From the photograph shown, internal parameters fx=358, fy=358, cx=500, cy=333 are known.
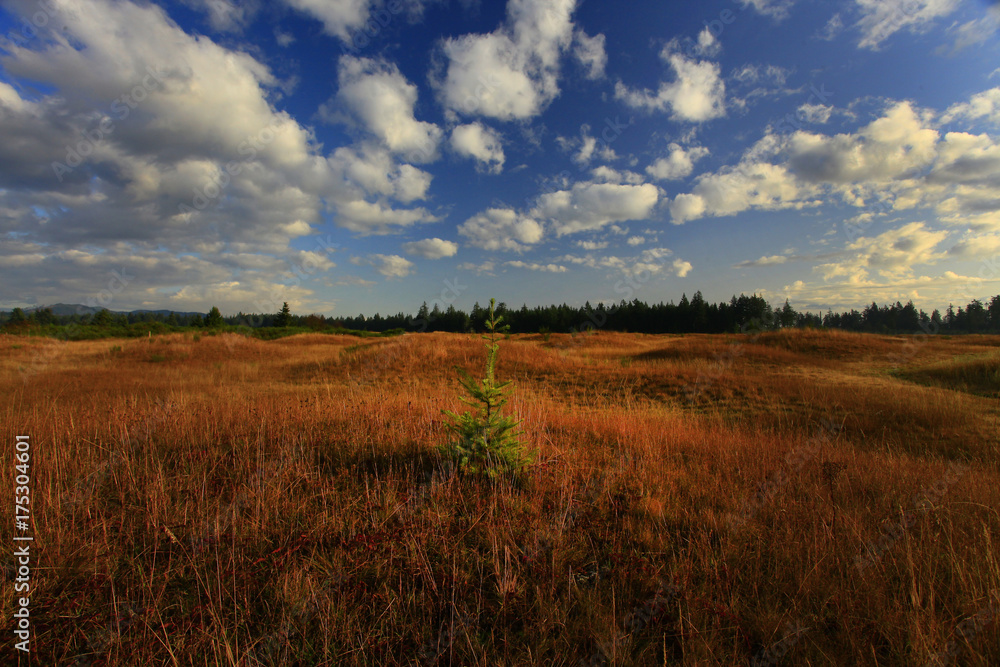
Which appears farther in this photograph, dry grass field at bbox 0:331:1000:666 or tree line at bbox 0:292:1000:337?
tree line at bbox 0:292:1000:337

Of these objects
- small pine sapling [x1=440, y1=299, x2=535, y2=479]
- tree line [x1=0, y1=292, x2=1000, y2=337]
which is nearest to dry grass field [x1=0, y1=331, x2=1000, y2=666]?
small pine sapling [x1=440, y1=299, x2=535, y2=479]

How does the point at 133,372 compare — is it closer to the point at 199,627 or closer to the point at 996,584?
the point at 199,627

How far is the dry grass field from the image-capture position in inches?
89.5

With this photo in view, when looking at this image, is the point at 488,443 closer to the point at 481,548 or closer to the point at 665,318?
the point at 481,548

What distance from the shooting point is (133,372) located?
614 inches

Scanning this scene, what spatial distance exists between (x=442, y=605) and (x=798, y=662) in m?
2.27

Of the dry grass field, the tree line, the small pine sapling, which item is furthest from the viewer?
the tree line

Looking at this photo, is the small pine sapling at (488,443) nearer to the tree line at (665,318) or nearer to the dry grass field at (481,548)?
the dry grass field at (481,548)

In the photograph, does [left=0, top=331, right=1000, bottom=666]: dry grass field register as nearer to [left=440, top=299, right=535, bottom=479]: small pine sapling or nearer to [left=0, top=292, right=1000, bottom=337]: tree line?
[left=440, top=299, right=535, bottom=479]: small pine sapling

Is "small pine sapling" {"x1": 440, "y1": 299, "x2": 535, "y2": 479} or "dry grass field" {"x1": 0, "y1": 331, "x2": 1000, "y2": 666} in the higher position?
"small pine sapling" {"x1": 440, "y1": 299, "x2": 535, "y2": 479}

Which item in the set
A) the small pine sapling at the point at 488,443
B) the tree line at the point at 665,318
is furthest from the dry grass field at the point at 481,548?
the tree line at the point at 665,318

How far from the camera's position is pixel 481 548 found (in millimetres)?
3215

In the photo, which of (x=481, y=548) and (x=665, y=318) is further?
(x=665, y=318)

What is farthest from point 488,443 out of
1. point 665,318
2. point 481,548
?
point 665,318
